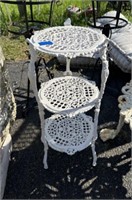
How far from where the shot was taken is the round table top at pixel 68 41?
170cm

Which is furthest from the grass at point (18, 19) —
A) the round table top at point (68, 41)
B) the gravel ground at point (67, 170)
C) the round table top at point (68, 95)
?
the round table top at point (68, 41)

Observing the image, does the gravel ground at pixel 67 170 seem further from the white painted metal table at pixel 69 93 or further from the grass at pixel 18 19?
the grass at pixel 18 19

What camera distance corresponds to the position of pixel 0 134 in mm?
2010

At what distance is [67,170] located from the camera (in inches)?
87.0

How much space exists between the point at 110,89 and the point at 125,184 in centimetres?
111

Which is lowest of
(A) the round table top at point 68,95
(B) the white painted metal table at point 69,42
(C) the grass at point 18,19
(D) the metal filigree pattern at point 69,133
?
(D) the metal filigree pattern at point 69,133

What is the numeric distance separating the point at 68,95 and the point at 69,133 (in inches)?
12.6

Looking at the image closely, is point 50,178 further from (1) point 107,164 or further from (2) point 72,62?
(2) point 72,62

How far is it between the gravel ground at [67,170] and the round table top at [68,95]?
50 centimetres

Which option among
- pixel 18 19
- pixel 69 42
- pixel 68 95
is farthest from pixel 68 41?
pixel 18 19

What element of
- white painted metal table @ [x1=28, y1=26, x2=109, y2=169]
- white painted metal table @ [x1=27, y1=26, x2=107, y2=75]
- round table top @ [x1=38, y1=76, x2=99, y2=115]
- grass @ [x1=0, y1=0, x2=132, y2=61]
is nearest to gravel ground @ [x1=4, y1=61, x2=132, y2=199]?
white painted metal table @ [x1=28, y1=26, x2=109, y2=169]

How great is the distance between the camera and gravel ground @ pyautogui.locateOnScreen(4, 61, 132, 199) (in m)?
2.07

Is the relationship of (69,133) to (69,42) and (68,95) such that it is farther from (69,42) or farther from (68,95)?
(69,42)

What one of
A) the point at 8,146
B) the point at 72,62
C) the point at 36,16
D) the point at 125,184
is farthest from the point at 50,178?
the point at 36,16
